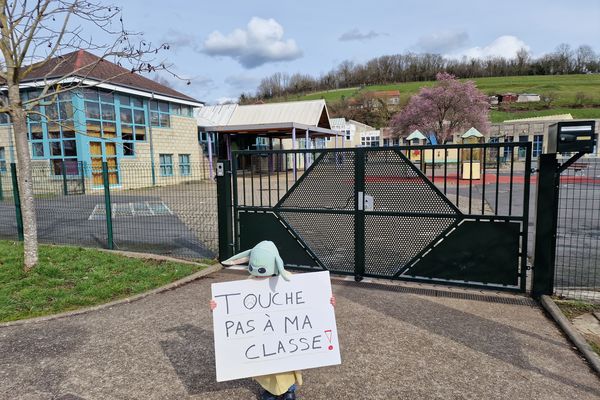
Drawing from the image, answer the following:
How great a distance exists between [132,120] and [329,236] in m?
20.1

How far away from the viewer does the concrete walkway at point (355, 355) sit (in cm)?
310

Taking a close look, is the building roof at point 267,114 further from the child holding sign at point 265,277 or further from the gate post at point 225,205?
the child holding sign at point 265,277

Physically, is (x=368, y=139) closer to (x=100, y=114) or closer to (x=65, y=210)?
(x=100, y=114)

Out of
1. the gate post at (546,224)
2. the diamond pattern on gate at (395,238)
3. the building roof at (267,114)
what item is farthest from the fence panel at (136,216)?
the building roof at (267,114)

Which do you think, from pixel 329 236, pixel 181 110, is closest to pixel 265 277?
pixel 329 236

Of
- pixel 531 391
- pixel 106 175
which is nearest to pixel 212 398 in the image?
pixel 531 391

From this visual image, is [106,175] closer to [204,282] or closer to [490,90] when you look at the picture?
[204,282]

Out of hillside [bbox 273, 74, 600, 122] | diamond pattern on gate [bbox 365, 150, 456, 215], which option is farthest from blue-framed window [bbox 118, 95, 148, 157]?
hillside [bbox 273, 74, 600, 122]

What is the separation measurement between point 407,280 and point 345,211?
1213 mm

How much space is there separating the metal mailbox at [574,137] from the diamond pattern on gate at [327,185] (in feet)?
7.65

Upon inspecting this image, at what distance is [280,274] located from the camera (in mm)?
2932

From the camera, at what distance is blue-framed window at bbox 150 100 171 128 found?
80.4 ft

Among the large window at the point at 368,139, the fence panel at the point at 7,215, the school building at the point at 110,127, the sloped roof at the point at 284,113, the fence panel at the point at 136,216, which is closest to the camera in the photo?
the fence panel at the point at 136,216

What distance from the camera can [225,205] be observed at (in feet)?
21.1
